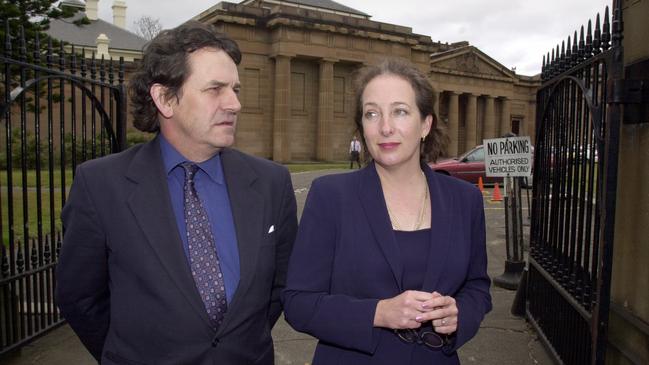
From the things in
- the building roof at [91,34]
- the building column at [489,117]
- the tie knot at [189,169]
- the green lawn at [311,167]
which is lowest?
the green lawn at [311,167]

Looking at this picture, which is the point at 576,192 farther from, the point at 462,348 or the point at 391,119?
the point at 391,119

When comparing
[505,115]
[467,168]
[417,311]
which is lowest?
[467,168]

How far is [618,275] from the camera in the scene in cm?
348

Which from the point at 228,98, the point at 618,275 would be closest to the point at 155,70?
the point at 228,98

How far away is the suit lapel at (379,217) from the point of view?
2.24 m

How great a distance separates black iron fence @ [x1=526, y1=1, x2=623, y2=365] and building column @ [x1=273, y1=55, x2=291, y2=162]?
→ 31069 mm

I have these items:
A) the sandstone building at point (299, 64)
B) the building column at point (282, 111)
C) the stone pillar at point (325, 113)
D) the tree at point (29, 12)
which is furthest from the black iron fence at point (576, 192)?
the stone pillar at point (325, 113)

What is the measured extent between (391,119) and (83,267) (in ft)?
4.81

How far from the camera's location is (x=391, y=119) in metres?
2.36

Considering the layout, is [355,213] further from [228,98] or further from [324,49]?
[324,49]

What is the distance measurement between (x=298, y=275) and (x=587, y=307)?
2385 millimetres

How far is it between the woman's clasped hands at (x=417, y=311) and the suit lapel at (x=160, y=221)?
0.74 meters

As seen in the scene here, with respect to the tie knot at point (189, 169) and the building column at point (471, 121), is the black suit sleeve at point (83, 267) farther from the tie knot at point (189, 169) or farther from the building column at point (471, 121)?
the building column at point (471, 121)

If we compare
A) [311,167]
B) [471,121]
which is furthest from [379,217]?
[471,121]
